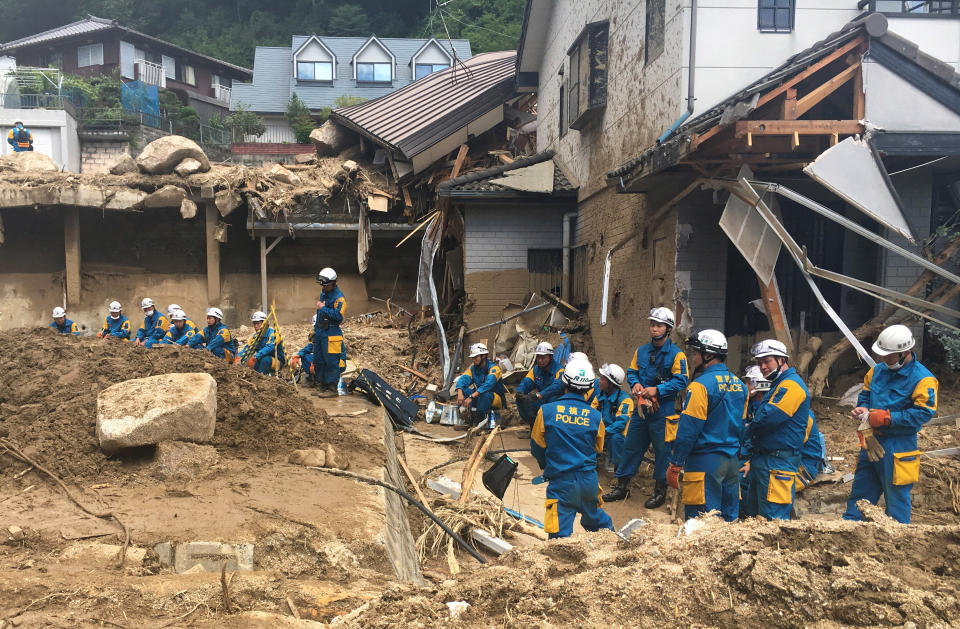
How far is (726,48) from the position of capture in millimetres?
8070

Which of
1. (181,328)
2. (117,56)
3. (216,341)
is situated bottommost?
(216,341)

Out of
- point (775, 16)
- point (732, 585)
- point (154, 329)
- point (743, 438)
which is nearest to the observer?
point (732, 585)

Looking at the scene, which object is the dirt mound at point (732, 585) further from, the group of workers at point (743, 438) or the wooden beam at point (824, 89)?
the wooden beam at point (824, 89)

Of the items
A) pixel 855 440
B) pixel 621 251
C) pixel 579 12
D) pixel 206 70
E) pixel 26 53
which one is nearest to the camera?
pixel 855 440

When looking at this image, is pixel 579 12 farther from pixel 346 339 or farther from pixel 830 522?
pixel 830 522

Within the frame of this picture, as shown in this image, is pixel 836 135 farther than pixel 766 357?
Yes

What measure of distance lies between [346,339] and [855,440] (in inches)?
408

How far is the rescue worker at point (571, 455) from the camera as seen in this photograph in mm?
5160

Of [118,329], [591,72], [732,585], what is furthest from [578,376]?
[118,329]

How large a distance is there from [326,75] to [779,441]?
35.1 meters

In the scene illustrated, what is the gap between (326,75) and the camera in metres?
36.0

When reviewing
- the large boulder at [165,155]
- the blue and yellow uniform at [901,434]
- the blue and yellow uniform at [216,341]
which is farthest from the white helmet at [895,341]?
the large boulder at [165,155]

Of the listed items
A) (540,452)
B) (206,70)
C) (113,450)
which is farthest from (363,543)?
(206,70)

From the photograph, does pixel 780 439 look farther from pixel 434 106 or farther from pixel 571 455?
pixel 434 106
